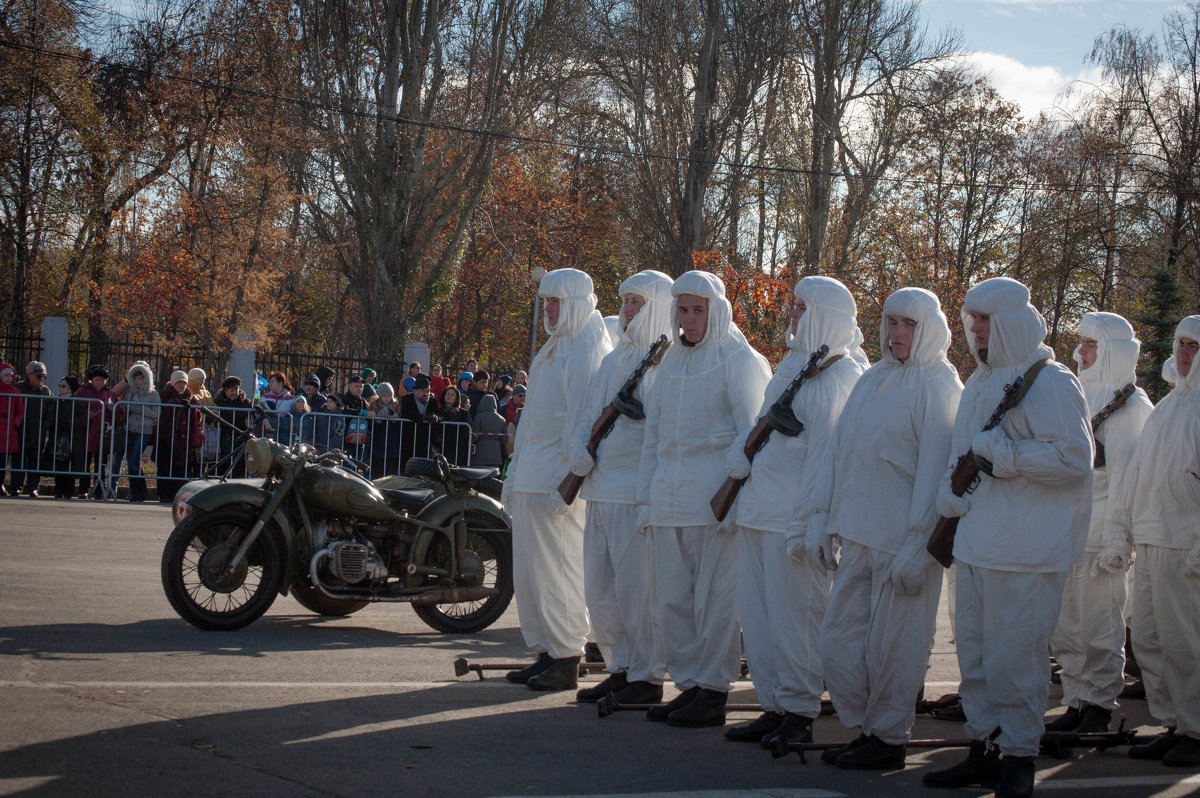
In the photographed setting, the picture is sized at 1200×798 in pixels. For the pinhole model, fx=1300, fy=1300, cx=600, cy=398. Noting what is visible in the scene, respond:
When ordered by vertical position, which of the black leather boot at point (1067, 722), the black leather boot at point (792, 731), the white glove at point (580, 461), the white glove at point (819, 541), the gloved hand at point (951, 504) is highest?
the white glove at point (580, 461)

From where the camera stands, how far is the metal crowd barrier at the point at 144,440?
1619cm

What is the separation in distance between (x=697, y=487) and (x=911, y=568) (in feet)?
4.51

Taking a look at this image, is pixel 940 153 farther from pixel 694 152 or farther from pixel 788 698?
pixel 788 698

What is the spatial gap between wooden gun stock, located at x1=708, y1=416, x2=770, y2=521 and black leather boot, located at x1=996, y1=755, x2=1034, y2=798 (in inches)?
71.4

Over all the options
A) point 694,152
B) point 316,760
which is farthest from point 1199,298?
point 316,760

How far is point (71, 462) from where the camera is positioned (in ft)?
53.3

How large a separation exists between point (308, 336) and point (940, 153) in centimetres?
2633

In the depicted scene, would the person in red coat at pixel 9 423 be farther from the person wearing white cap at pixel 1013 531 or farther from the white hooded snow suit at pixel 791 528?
the person wearing white cap at pixel 1013 531

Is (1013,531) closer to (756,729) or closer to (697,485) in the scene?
(756,729)

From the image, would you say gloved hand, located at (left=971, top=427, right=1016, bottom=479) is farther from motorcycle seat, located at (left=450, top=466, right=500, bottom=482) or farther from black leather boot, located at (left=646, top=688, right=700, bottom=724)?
motorcycle seat, located at (left=450, top=466, right=500, bottom=482)

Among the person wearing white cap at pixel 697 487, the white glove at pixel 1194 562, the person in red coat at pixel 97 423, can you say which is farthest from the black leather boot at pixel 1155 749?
the person in red coat at pixel 97 423

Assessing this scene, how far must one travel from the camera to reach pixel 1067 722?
22.5 feet

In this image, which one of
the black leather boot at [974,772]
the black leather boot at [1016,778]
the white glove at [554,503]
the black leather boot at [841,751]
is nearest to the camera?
the black leather boot at [1016,778]

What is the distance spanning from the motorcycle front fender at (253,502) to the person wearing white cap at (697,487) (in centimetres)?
281
